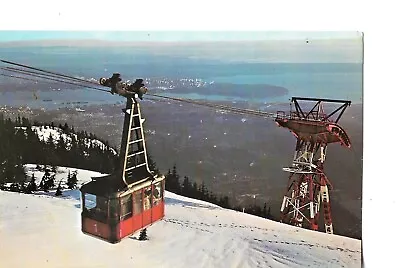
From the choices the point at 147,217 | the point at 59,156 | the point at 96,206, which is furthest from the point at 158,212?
the point at 59,156

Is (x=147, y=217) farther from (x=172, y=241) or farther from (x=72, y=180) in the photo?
(x=72, y=180)

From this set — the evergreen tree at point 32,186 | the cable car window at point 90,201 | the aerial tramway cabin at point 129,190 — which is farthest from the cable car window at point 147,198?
the evergreen tree at point 32,186

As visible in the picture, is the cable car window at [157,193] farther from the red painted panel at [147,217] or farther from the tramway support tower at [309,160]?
the tramway support tower at [309,160]

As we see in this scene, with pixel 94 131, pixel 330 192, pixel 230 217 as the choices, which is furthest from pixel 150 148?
pixel 330 192

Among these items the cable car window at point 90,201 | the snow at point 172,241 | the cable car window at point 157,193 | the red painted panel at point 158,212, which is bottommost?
the snow at point 172,241

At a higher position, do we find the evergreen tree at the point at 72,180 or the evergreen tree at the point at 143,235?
the evergreen tree at the point at 72,180

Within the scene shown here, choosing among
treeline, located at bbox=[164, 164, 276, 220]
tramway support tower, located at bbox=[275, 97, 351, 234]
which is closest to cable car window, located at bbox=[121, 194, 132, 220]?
treeline, located at bbox=[164, 164, 276, 220]

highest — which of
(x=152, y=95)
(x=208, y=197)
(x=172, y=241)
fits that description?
(x=152, y=95)
